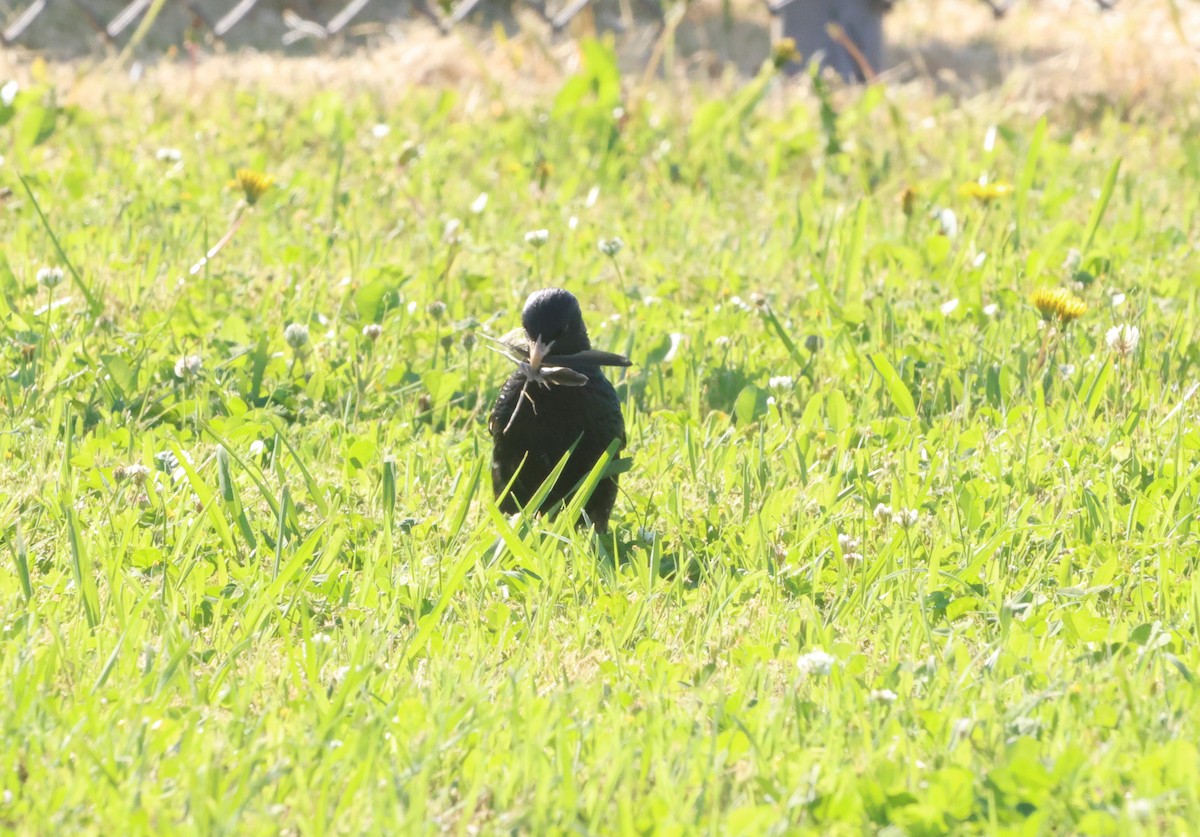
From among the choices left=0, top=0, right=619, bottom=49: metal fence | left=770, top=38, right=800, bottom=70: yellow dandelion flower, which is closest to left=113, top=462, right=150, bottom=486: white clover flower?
left=770, top=38, right=800, bottom=70: yellow dandelion flower

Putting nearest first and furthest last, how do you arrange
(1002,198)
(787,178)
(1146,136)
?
(1002,198)
(787,178)
(1146,136)

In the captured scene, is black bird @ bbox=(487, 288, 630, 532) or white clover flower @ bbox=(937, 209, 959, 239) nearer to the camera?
black bird @ bbox=(487, 288, 630, 532)

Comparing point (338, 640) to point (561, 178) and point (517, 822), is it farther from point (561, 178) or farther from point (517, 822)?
point (561, 178)

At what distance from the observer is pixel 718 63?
352 inches

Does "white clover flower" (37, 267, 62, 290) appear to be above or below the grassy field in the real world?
above

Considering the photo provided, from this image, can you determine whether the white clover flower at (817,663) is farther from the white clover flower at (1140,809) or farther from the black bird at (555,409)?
the black bird at (555,409)

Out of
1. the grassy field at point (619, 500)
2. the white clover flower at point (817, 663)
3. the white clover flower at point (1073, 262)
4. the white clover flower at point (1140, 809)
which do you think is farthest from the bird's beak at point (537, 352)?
the white clover flower at point (1073, 262)

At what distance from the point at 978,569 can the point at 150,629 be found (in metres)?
1.71

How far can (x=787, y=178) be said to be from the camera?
6.89 meters

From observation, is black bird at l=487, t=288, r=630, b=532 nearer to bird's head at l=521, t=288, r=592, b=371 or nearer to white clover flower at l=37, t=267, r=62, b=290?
bird's head at l=521, t=288, r=592, b=371

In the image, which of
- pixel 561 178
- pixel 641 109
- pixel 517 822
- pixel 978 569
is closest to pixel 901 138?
pixel 641 109

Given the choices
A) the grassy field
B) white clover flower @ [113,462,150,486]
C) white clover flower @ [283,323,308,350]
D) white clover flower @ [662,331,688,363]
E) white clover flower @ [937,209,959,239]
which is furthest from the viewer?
white clover flower @ [937,209,959,239]

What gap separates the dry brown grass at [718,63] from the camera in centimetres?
771

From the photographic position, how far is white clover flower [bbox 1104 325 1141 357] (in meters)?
4.32
